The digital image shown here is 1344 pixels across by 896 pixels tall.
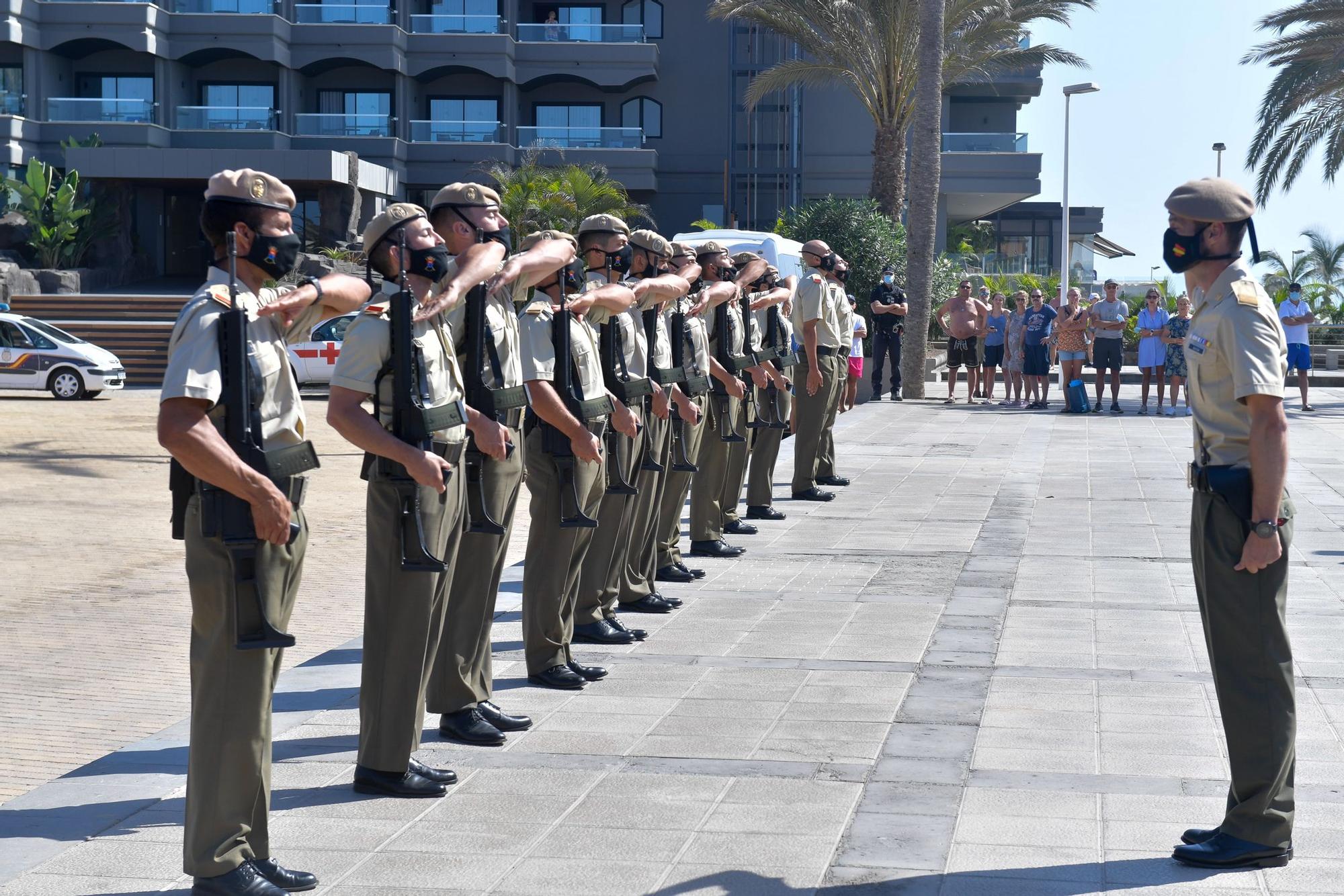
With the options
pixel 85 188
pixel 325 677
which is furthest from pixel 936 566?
pixel 85 188

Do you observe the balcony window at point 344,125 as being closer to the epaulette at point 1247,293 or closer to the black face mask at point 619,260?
the black face mask at point 619,260

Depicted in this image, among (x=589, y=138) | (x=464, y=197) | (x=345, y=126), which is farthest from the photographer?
(x=589, y=138)

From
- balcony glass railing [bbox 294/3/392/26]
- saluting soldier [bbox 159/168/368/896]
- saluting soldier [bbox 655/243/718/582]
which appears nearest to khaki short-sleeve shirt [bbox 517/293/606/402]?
saluting soldier [bbox 655/243/718/582]

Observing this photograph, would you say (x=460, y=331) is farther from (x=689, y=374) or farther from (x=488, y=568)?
(x=689, y=374)

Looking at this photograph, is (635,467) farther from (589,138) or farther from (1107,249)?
(1107,249)

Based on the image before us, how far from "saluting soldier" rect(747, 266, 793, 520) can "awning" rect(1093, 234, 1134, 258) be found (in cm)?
5815

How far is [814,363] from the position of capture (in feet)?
41.2

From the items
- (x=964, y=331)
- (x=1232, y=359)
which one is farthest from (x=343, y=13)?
(x=1232, y=359)

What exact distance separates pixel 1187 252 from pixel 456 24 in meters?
44.4

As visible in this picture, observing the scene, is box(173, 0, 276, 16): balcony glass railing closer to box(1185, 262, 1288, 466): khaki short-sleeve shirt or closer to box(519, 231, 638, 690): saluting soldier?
box(519, 231, 638, 690): saluting soldier

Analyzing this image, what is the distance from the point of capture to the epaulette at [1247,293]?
4.45 m

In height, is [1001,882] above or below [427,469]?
below

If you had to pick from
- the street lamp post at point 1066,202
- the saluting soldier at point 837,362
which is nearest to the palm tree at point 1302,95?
the street lamp post at point 1066,202

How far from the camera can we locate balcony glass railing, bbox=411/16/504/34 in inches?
1829
